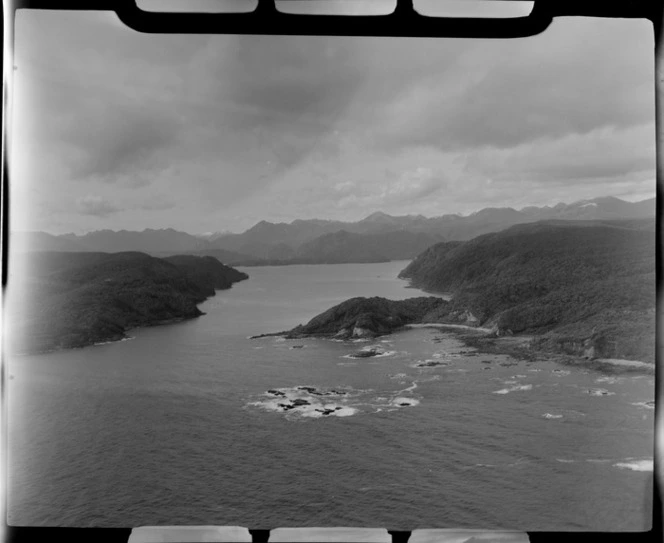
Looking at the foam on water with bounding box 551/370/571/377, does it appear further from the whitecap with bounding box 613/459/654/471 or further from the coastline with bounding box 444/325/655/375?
the whitecap with bounding box 613/459/654/471

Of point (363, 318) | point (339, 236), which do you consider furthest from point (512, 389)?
point (339, 236)

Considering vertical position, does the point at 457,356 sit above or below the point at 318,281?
below

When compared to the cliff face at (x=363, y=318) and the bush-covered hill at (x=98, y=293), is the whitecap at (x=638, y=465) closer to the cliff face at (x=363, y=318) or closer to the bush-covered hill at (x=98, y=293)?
the cliff face at (x=363, y=318)

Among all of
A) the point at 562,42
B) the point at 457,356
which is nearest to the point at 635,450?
the point at 457,356

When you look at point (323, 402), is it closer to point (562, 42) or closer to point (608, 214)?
point (608, 214)

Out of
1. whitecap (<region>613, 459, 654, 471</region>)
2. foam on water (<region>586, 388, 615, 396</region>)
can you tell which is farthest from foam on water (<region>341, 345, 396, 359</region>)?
whitecap (<region>613, 459, 654, 471</region>)

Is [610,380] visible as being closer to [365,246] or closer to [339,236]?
[365,246]

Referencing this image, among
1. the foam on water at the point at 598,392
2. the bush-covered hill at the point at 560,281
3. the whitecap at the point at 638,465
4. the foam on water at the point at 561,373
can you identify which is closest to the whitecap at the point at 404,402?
the bush-covered hill at the point at 560,281
